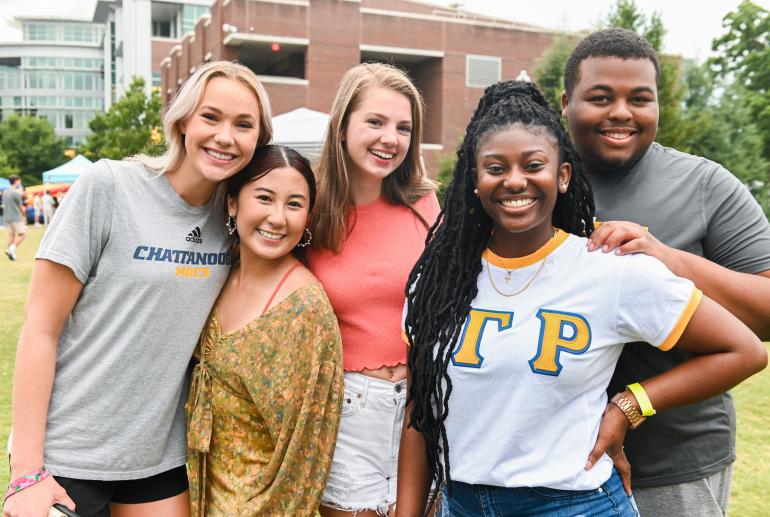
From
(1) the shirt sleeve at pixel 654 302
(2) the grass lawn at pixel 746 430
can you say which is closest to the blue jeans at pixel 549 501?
(1) the shirt sleeve at pixel 654 302

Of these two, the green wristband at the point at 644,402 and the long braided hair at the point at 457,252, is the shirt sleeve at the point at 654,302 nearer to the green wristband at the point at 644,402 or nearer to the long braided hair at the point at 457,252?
the green wristband at the point at 644,402

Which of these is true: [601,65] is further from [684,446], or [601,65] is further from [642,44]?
[684,446]

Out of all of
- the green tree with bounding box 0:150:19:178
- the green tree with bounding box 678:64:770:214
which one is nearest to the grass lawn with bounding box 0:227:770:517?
the green tree with bounding box 678:64:770:214

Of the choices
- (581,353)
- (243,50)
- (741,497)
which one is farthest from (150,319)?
(243,50)

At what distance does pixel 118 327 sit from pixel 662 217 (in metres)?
1.85

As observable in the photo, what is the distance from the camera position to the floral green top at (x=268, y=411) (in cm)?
240

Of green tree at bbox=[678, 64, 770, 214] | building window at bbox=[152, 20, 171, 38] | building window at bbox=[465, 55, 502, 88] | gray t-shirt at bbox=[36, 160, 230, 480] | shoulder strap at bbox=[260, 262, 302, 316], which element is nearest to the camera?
gray t-shirt at bbox=[36, 160, 230, 480]

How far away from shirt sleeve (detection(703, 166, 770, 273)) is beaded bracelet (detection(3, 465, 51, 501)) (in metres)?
2.29

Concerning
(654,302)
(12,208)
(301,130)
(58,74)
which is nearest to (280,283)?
(654,302)

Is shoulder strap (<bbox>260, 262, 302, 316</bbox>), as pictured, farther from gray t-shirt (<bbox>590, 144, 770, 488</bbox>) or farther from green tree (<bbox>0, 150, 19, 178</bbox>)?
green tree (<bbox>0, 150, 19, 178</bbox>)

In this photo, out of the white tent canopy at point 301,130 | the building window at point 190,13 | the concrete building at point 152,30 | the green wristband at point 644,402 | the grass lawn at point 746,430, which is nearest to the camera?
the green wristband at point 644,402

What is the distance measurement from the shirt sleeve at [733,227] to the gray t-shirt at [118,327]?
1775 mm

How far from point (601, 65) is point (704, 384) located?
107 cm

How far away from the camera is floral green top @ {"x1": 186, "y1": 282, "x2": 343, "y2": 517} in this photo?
7.87 feet
